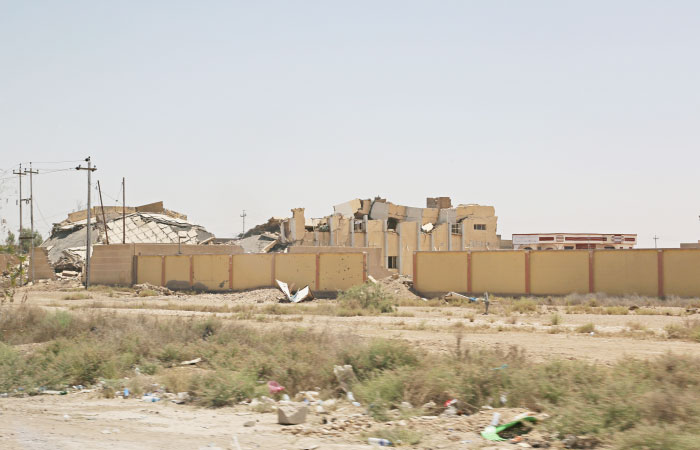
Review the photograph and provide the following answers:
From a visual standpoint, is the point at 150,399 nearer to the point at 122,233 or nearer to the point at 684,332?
the point at 684,332

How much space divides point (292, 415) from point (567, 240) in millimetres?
64076

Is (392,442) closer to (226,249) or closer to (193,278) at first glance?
(193,278)

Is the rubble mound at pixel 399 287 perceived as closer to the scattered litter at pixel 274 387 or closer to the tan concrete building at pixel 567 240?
the scattered litter at pixel 274 387

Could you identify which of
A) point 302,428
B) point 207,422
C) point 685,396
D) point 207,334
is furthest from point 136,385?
point 685,396

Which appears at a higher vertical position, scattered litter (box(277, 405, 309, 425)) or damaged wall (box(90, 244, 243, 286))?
damaged wall (box(90, 244, 243, 286))

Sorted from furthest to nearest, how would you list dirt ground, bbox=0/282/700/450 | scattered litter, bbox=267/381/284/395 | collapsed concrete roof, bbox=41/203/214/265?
collapsed concrete roof, bbox=41/203/214/265 < scattered litter, bbox=267/381/284/395 < dirt ground, bbox=0/282/700/450

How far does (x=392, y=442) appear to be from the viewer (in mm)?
8555

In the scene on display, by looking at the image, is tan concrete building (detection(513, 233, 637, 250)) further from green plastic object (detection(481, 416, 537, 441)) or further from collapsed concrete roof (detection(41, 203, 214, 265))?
green plastic object (detection(481, 416, 537, 441))

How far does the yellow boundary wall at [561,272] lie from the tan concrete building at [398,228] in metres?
21.3

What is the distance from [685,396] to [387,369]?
16.1 feet

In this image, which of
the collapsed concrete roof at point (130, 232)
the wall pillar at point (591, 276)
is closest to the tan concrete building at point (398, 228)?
the collapsed concrete roof at point (130, 232)

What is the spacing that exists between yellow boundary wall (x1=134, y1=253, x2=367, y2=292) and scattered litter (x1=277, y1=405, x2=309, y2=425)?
1189 inches

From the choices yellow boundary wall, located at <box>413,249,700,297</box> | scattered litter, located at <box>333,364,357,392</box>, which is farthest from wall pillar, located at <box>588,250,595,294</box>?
scattered litter, located at <box>333,364,357,392</box>

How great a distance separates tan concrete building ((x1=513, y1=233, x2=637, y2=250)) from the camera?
68750 mm
